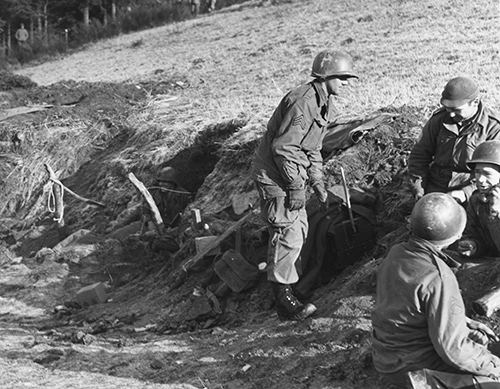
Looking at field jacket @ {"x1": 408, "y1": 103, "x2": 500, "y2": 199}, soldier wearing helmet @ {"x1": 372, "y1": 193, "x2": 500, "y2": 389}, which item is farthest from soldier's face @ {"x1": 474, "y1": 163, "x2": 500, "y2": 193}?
soldier wearing helmet @ {"x1": 372, "y1": 193, "x2": 500, "y2": 389}

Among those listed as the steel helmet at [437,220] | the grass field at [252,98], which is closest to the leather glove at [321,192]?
the grass field at [252,98]

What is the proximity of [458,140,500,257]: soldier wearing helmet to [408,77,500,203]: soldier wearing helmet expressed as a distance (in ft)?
1.14

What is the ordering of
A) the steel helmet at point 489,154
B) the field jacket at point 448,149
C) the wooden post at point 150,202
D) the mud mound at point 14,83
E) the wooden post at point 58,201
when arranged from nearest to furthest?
the steel helmet at point 489,154, the field jacket at point 448,149, the wooden post at point 150,202, the wooden post at point 58,201, the mud mound at point 14,83

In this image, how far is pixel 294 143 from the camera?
5.95 m

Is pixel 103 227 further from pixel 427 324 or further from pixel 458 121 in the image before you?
pixel 427 324

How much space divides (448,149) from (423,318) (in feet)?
8.29

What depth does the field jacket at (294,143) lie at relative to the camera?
591cm

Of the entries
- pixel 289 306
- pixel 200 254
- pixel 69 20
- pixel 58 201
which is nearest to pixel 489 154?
pixel 289 306

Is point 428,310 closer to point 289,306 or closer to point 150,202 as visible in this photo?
point 289,306

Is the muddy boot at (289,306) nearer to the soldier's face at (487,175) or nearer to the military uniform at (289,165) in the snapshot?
the military uniform at (289,165)

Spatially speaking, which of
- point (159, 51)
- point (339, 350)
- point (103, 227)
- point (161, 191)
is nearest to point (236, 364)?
point (339, 350)

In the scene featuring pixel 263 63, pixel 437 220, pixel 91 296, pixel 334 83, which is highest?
pixel 334 83

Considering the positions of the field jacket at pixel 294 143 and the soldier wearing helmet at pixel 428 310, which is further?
the field jacket at pixel 294 143

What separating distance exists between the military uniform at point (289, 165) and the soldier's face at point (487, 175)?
1404 millimetres
